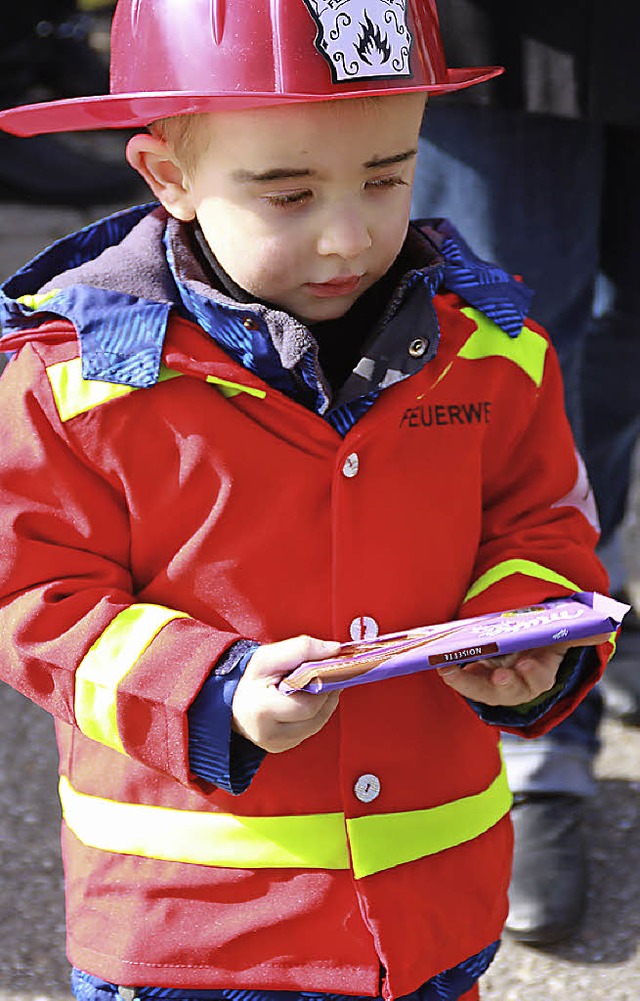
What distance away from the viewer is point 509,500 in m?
1.87

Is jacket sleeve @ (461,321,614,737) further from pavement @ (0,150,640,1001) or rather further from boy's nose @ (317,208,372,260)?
pavement @ (0,150,640,1001)

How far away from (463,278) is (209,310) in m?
0.35

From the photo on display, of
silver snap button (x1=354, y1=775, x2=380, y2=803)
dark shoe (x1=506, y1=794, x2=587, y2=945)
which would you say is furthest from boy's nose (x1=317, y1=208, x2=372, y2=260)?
dark shoe (x1=506, y1=794, x2=587, y2=945)

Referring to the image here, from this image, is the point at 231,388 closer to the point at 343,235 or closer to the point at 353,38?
the point at 343,235

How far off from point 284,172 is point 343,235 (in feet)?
0.29

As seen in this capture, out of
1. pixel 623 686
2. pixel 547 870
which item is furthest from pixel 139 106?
pixel 623 686

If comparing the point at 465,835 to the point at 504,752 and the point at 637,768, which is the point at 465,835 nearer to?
the point at 504,752

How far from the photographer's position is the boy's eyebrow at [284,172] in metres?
1.56

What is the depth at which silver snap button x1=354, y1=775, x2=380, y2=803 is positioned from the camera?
1.71 metres

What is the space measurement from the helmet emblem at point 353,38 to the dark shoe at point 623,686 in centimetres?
177

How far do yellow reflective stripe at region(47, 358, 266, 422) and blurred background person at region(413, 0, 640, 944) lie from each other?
0.94 m

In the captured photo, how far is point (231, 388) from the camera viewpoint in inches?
65.4

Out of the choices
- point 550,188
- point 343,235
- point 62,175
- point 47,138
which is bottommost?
point 62,175

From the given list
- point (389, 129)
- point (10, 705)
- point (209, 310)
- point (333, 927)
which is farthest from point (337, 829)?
point (10, 705)
